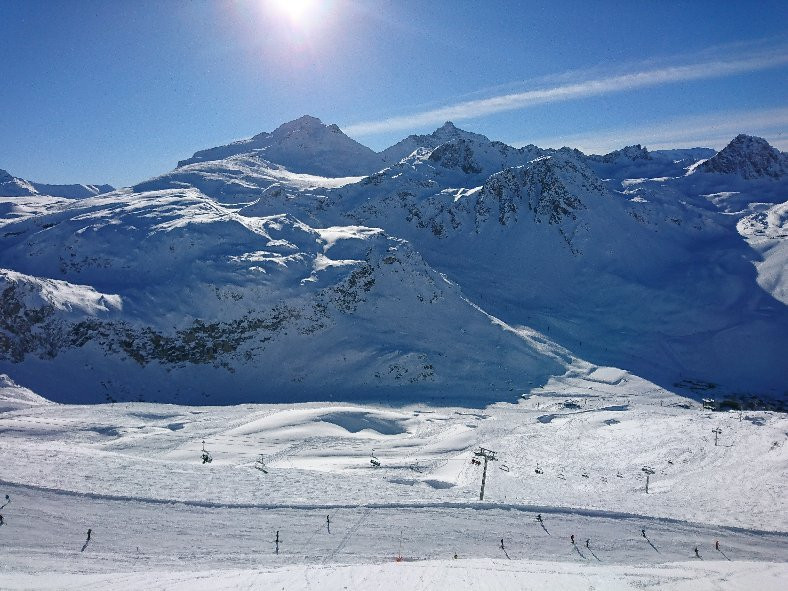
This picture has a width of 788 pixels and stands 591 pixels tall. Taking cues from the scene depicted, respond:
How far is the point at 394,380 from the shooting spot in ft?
255

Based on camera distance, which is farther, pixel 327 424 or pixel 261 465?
pixel 327 424

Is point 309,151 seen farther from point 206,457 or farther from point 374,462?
point 374,462

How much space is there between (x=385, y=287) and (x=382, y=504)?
61.3 m

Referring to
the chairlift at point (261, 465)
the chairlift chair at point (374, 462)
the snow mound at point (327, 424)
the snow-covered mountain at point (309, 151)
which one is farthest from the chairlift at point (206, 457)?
the snow-covered mountain at point (309, 151)

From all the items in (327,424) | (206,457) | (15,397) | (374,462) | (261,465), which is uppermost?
(15,397)

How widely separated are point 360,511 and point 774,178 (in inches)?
8260

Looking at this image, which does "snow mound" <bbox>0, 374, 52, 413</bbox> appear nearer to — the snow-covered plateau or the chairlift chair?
the snow-covered plateau

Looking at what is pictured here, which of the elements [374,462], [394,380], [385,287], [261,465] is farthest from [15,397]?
[385,287]

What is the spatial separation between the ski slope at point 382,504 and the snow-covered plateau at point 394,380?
0.77ft

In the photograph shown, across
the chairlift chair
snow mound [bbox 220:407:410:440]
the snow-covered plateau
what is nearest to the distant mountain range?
the snow-covered plateau

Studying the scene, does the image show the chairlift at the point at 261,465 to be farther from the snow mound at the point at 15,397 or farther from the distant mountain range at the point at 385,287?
the snow mound at the point at 15,397

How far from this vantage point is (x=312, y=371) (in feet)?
257

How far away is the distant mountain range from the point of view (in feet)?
248

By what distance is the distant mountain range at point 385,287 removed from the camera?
75.5 meters
